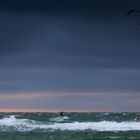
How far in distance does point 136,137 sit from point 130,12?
20.4m

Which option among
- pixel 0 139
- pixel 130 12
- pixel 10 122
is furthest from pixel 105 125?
pixel 130 12

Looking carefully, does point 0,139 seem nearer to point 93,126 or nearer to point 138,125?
point 93,126

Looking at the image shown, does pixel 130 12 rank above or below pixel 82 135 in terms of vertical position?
above

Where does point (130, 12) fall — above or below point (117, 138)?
above

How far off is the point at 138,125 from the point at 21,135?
60.1 ft

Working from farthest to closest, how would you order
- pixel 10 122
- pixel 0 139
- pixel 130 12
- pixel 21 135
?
pixel 10 122
pixel 21 135
pixel 0 139
pixel 130 12

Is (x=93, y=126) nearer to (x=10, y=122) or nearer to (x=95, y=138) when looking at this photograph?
(x=10, y=122)

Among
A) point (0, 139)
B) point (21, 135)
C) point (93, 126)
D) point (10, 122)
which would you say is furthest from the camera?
point (10, 122)

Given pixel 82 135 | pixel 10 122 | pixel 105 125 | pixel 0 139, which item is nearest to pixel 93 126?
pixel 105 125

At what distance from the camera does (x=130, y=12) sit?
19.1m

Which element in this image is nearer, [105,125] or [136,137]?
[136,137]

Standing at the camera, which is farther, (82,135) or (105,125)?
(105,125)

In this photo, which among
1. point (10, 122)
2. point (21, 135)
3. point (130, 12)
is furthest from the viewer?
point (10, 122)

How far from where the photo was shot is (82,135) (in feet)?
133
